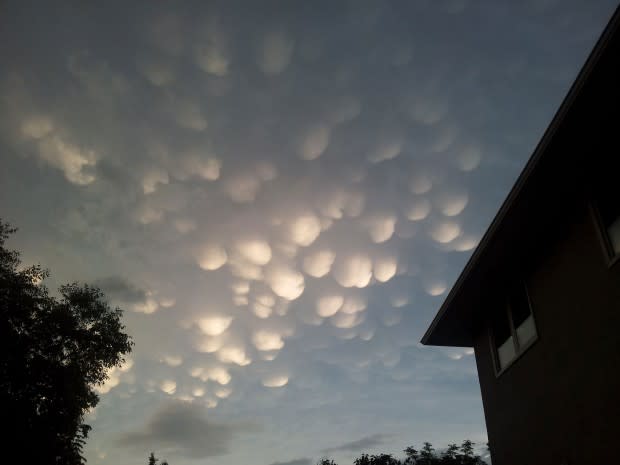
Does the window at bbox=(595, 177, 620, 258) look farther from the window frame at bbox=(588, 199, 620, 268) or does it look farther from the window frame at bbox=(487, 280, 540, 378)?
the window frame at bbox=(487, 280, 540, 378)

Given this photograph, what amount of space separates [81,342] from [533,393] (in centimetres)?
2261

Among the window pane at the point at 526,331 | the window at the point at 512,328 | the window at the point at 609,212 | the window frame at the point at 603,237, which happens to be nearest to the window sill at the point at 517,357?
the window at the point at 512,328

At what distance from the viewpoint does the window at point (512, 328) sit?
31.7ft

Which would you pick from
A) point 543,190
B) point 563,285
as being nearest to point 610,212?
point 543,190

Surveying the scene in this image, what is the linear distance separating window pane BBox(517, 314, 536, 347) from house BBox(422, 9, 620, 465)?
45 millimetres

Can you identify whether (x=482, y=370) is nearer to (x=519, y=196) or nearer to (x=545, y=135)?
(x=519, y=196)

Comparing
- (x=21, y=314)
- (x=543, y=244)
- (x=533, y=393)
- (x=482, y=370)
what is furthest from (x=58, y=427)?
(x=543, y=244)

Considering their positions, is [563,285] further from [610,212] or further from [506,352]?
[506,352]

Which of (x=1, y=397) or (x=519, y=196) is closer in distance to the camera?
(x=519, y=196)

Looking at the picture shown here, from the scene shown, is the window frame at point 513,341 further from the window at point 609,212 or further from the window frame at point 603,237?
the window at point 609,212

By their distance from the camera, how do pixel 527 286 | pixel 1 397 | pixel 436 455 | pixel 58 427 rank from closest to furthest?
pixel 527 286 → pixel 1 397 → pixel 58 427 → pixel 436 455

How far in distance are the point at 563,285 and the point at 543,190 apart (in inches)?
76.9

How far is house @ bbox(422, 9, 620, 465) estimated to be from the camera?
22.5 ft

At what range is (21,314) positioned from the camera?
21109mm
